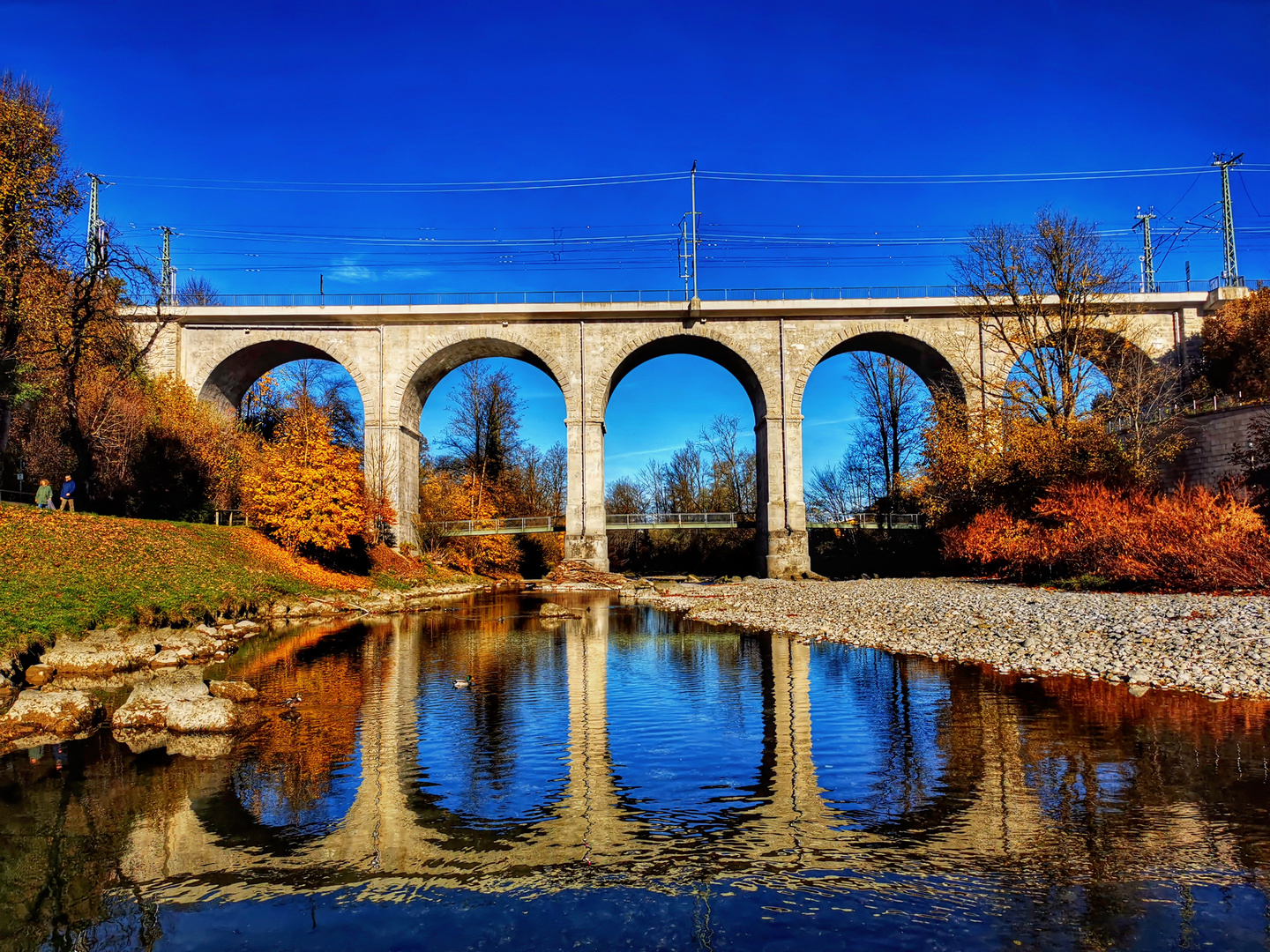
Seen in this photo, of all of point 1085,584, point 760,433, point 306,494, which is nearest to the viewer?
point 1085,584

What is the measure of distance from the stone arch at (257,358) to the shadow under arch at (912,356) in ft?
69.2

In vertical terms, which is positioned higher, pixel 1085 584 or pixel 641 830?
Answer: pixel 1085 584

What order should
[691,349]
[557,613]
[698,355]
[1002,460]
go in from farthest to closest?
1. [698,355]
2. [691,349]
3. [1002,460]
4. [557,613]

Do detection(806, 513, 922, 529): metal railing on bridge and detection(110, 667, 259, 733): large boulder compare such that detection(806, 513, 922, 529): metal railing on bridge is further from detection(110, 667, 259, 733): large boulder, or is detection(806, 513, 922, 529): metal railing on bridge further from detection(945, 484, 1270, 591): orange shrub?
detection(110, 667, 259, 733): large boulder

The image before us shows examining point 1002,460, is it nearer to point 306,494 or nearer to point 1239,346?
point 1239,346

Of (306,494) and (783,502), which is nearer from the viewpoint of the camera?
(306,494)

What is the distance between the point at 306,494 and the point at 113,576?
497 inches

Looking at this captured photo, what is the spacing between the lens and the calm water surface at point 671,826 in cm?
448

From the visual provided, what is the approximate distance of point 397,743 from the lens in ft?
28.3

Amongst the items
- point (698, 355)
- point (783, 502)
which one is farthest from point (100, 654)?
point (698, 355)

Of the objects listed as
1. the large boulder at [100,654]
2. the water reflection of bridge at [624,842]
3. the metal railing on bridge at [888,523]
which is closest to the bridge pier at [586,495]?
the metal railing on bridge at [888,523]

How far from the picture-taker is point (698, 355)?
131ft

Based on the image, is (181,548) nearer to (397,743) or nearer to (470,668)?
(470,668)

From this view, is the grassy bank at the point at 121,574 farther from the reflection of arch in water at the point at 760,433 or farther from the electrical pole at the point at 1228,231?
the electrical pole at the point at 1228,231
